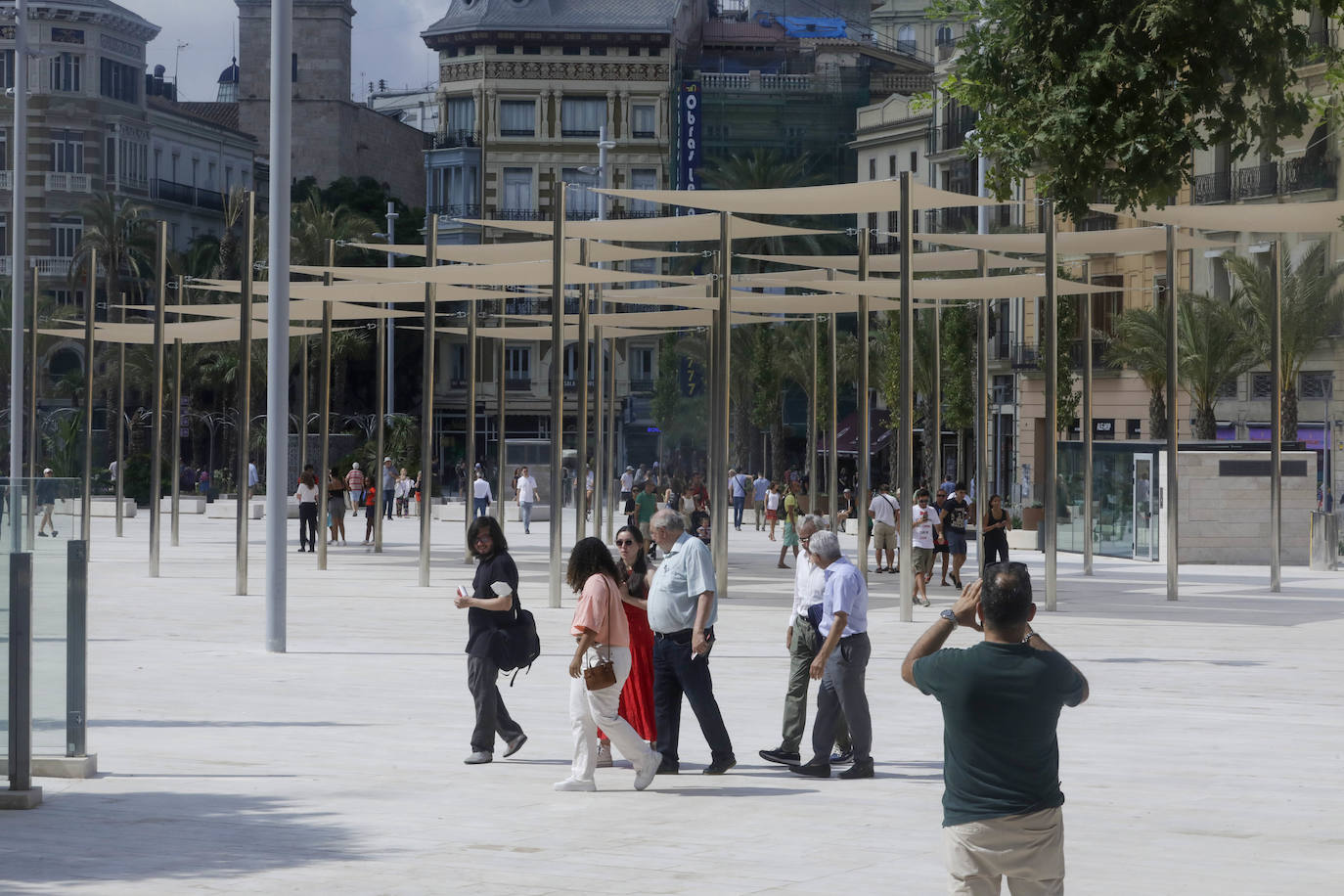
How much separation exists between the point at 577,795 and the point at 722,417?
14.9 meters

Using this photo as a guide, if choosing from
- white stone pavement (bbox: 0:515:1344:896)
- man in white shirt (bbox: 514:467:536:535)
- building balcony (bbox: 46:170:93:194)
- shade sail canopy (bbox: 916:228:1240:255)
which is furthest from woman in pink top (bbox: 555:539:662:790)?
building balcony (bbox: 46:170:93:194)

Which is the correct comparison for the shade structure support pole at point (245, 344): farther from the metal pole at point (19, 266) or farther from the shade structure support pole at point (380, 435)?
the shade structure support pole at point (380, 435)

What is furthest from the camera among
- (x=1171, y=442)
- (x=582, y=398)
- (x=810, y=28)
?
(x=810, y=28)

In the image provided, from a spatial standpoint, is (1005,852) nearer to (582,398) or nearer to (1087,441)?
(582,398)

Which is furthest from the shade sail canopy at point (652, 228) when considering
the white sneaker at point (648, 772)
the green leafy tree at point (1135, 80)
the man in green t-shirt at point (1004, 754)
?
the man in green t-shirt at point (1004, 754)

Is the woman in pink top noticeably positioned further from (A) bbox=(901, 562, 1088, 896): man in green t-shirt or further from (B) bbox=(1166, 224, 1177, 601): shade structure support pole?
(B) bbox=(1166, 224, 1177, 601): shade structure support pole

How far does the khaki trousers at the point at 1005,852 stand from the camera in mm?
5664

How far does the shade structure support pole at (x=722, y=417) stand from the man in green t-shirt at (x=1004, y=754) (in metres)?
17.7

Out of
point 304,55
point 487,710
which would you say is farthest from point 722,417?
point 304,55

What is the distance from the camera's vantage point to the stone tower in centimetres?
8888

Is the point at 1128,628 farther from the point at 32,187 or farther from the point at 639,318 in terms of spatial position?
the point at 32,187

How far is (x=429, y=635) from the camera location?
1947cm

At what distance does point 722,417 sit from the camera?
24.9 m

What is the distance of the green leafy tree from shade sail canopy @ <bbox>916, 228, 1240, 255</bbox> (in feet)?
40.9
